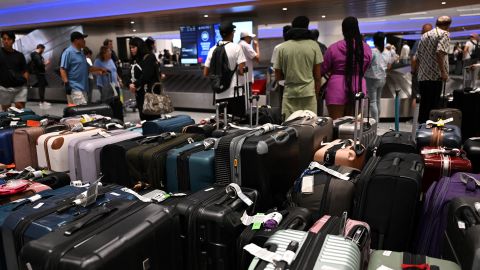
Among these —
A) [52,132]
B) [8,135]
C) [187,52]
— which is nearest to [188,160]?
[52,132]

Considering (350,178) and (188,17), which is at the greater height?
(188,17)

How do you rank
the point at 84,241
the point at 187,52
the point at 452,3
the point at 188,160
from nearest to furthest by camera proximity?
the point at 84,241, the point at 188,160, the point at 452,3, the point at 187,52

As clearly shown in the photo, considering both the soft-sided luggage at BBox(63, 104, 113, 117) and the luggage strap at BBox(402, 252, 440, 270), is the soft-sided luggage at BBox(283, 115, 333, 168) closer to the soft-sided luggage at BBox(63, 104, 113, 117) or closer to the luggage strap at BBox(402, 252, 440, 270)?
the luggage strap at BBox(402, 252, 440, 270)

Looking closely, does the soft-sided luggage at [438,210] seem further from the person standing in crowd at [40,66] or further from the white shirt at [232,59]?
the person standing in crowd at [40,66]

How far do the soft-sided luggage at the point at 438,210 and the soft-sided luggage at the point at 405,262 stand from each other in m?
0.40

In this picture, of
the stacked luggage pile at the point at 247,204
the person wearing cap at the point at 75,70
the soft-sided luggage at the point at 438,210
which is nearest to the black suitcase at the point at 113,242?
the stacked luggage pile at the point at 247,204

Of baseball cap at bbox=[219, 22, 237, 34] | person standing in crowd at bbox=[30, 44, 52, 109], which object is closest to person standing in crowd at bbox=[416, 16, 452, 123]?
baseball cap at bbox=[219, 22, 237, 34]

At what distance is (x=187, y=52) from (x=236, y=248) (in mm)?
9265

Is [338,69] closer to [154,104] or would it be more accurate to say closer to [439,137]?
[439,137]

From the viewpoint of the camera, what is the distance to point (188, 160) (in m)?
2.41

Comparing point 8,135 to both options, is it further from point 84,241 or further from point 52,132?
point 84,241

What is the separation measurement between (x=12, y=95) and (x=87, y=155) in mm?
3924

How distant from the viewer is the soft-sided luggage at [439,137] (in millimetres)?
2771

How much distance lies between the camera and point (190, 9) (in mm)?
8242
